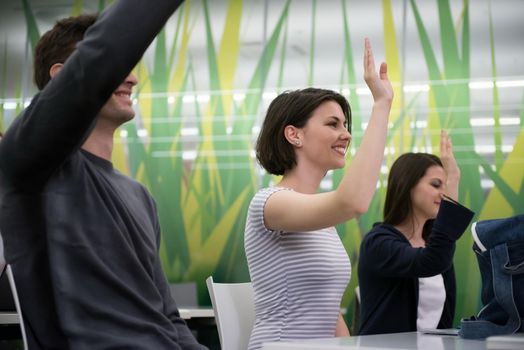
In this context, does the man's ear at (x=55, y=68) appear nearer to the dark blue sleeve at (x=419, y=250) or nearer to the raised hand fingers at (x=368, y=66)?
the raised hand fingers at (x=368, y=66)

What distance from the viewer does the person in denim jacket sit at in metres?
2.33

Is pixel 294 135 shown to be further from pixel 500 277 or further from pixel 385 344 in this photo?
pixel 385 344

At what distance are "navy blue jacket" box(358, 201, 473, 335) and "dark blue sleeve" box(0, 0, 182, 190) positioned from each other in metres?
1.41

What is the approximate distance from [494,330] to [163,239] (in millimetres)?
3930

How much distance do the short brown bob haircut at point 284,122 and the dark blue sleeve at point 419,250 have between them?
453 millimetres

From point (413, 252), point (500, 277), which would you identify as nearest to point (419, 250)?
point (413, 252)

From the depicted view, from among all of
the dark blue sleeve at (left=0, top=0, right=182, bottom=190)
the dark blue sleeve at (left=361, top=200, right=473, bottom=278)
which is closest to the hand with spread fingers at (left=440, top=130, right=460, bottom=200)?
the dark blue sleeve at (left=361, top=200, right=473, bottom=278)

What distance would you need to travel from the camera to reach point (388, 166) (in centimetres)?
506

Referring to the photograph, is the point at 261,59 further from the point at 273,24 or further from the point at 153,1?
the point at 153,1

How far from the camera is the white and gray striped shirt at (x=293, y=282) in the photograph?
6.72 ft

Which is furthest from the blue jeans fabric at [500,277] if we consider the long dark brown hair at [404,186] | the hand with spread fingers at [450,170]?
the long dark brown hair at [404,186]

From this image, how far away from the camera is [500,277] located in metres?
1.76

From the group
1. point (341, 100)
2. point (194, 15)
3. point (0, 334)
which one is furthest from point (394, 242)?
point (194, 15)

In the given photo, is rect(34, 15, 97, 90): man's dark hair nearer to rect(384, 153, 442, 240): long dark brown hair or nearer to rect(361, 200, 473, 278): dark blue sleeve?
rect(361, 200, 473, 278): dark blue sleeve
